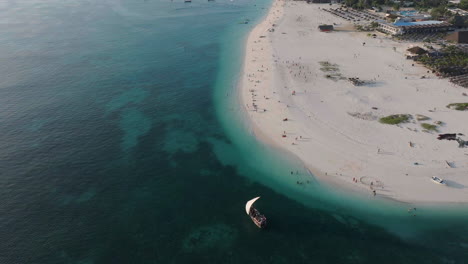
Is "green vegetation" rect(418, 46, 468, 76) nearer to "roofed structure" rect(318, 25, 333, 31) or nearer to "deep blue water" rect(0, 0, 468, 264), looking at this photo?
"roofed structure" rect(318, 25, 333, 31)

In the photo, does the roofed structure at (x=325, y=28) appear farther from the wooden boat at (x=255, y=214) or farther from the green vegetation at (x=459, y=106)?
the wooden boat at (x=255, y=214)

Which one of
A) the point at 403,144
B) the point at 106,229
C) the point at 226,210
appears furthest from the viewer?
the point at 403,144

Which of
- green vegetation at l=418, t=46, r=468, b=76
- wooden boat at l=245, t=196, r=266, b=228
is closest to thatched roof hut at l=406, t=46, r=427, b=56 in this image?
green vegetation at l=418, t=46, r=468, b=76

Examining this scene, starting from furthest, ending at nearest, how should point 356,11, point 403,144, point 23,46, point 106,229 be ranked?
point 356,11
point 23,46
point 403,144
point 106,229

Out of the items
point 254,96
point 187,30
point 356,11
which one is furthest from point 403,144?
point 356,11

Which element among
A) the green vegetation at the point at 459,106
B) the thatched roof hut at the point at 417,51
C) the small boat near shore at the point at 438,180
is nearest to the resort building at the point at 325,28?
the thatched roof hut at the point at 417,51

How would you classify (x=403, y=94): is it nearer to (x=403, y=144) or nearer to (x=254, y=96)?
(x=403, y=144)
